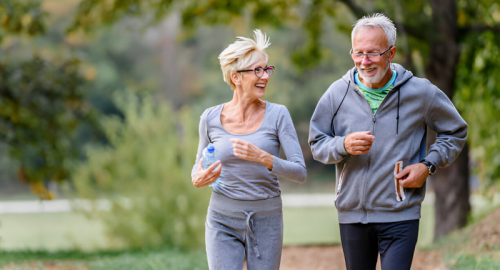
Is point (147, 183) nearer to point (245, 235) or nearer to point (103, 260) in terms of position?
point (103, 260)

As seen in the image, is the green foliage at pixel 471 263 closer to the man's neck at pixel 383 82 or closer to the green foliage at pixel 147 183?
the man's neck at pixel 383 82

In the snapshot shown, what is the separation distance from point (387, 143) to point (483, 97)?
21.2 ft

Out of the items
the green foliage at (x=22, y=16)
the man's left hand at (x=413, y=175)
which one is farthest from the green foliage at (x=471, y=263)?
the green foliage at (x=22, y=16)

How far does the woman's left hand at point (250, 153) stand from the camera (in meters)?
3.04

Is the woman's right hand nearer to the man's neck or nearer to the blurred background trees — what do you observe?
the man's neck

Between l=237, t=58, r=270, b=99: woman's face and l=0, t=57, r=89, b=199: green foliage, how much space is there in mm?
6018

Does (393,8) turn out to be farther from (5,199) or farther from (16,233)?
(5,199)

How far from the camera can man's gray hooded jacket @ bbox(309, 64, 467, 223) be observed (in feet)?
10.5

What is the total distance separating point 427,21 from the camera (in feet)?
27.1

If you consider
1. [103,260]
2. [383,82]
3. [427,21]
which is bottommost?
[103,260]

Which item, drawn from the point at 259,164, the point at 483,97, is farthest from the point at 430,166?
the point at 483,97

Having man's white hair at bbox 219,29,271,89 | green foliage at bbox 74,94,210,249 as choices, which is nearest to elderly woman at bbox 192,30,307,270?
man's white hair at bbox 219,29,271,89

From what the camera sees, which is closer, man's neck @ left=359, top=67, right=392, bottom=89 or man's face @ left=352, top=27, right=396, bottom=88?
man's face @ left=352, top=27, right=396, bottom=88

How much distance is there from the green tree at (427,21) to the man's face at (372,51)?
5306 mm
